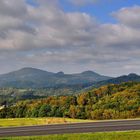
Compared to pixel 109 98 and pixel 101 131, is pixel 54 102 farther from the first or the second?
pixel 101 131

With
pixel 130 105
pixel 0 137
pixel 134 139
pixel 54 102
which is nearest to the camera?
pixel 134 139

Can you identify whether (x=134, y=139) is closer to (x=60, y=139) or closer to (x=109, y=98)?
(x=60, y=139)

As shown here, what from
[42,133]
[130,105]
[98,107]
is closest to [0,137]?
[42,133]

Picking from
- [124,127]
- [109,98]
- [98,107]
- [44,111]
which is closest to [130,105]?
[98,107]

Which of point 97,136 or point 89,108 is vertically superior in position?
point 97,136

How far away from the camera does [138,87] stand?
130m

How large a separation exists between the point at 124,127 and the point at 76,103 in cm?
8998

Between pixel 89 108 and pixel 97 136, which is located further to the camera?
pixel 89 108

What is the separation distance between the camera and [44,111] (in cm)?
11588

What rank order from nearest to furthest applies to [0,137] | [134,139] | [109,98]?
[134,139], [0,137], [109,98]

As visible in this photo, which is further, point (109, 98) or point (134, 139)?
point (109, 98)

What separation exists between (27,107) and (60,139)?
95920mm

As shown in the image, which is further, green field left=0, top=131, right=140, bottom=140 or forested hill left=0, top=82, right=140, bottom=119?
forested hill left=0, top=82, right=140, bottom=119

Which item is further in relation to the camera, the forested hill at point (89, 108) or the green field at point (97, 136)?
the forested hill at point (89, 108)
